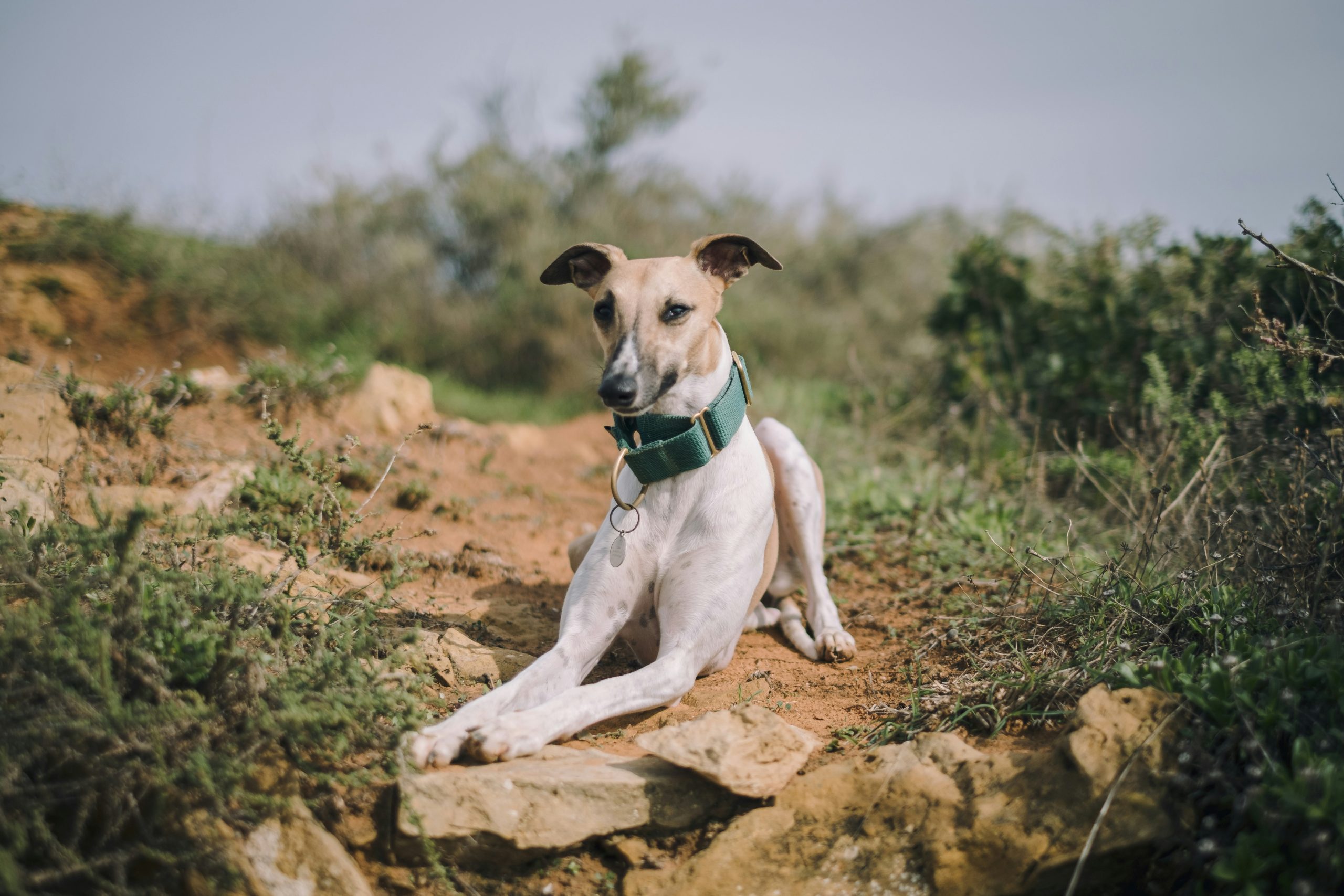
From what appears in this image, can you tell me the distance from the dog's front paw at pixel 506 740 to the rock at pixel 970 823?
0.64 metres

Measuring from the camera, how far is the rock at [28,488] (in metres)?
3.58

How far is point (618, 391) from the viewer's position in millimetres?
3020

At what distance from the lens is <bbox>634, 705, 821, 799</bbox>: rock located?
8.20 feet

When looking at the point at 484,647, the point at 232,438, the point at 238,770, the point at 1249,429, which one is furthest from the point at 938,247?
the point at 238,770

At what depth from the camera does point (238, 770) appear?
218cm

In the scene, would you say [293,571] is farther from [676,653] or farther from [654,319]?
[654,319]

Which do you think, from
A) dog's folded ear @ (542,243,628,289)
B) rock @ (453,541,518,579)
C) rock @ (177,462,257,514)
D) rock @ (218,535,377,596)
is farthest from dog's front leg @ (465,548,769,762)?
rock @ (177,462,257,514)

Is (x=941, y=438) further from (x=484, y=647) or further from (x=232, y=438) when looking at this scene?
(x=232, y=438)

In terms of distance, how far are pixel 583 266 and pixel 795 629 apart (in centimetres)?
215

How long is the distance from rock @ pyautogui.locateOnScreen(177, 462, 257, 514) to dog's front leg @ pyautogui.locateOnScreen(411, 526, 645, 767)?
2260 mm

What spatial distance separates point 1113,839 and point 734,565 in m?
1.61

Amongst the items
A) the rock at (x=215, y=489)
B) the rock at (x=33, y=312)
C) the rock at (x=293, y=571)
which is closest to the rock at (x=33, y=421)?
the rock at (x=215, y=489)

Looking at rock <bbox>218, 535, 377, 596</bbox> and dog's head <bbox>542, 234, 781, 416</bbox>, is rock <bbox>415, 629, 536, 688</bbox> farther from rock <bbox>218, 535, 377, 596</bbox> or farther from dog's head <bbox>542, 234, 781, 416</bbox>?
dog's head <bbox>542, 234, 781, 416</bbox>

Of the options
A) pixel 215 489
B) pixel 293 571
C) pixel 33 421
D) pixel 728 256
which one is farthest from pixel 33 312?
pixel 728 256
